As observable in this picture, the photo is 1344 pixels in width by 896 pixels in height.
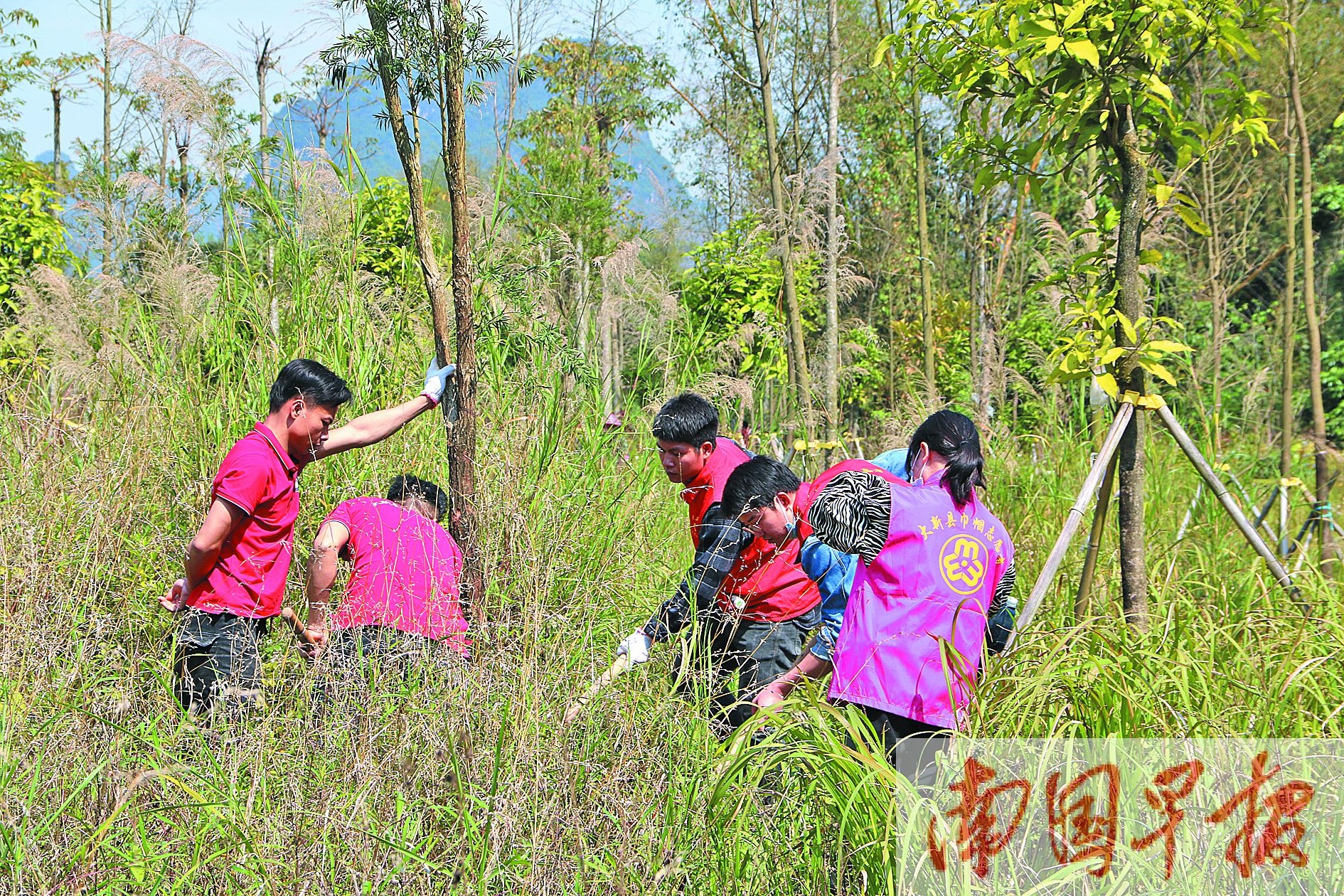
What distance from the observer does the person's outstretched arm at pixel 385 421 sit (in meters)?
3.47

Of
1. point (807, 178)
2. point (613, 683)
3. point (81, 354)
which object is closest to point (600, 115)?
point (807, 178)

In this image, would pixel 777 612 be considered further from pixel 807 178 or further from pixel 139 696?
pixel 807 178

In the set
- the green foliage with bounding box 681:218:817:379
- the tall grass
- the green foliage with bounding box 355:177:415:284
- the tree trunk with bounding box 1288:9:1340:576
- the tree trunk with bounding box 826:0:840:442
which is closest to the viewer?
the tall grass

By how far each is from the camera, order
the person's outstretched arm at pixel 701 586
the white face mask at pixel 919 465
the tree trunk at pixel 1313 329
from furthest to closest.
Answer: the tree trunk at pixel 1313 329 < the person's outstretched arm at pixel 701 586 < the white face mask at pixel 919 465

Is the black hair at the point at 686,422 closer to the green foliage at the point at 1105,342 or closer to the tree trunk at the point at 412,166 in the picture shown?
the tree trunk at the point at 412,166

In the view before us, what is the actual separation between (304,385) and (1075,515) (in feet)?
8.28

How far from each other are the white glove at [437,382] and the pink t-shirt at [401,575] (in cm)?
41

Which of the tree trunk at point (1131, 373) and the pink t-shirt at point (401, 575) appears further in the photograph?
the tree trunk at point (1131, 373)

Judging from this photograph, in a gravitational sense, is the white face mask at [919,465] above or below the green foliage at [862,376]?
below

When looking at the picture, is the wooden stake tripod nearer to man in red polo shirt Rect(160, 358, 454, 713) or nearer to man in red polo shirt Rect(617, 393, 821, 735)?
man in red polo shirt Rect(617, 393, 821, 735)

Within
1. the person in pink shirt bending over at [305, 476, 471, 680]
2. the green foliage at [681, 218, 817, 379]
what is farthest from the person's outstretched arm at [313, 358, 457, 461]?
the green foliage at [681, 218, 817, 379]

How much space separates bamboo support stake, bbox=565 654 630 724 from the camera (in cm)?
260

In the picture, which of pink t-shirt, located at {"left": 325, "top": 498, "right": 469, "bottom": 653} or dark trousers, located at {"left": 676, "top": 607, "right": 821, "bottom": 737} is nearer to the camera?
pink t-shirt, located at {"left": 325, "top": 498, "right": 469, "bottom": 653}

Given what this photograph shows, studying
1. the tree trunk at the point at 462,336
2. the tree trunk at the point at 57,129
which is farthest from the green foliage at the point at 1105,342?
the tree trunk at the point at 57,129
